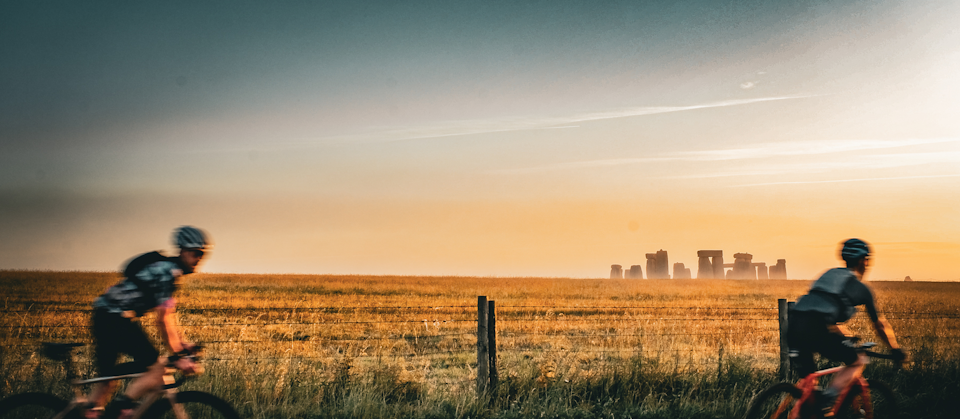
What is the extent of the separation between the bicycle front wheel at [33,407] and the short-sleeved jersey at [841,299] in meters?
5.19

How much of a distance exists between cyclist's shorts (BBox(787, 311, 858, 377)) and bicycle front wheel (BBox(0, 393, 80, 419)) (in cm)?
504

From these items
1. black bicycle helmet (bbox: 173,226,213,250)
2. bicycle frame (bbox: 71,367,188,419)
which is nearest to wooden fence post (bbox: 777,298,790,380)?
black bicycle helmet (bbox: 173,226,213,250)

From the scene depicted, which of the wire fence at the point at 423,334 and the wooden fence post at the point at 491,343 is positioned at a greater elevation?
the wooden fence post at the point at 491,343

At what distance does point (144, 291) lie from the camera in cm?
395

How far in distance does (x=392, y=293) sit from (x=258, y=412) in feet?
104

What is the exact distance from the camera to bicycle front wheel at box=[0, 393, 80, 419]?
3.94m

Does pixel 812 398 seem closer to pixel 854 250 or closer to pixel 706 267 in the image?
pixel 854 250

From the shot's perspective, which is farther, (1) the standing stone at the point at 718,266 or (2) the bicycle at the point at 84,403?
(1) the standing stone at the point at 718,266

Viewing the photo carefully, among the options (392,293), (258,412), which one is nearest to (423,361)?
(258,412)

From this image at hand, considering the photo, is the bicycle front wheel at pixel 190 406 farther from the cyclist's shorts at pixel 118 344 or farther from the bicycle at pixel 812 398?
the bicycle at pixel 812 398

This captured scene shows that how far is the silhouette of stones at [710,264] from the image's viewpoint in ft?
598

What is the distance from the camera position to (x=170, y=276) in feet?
13.1

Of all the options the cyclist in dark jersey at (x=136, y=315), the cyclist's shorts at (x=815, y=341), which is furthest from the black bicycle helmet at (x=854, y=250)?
the cyclist in dark jersey at (x=136, y=315)

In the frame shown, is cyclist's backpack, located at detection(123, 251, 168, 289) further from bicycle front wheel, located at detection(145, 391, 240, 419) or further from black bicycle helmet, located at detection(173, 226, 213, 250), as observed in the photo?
bicycle front wheel, located at detection(145, 391, 240, 419)
